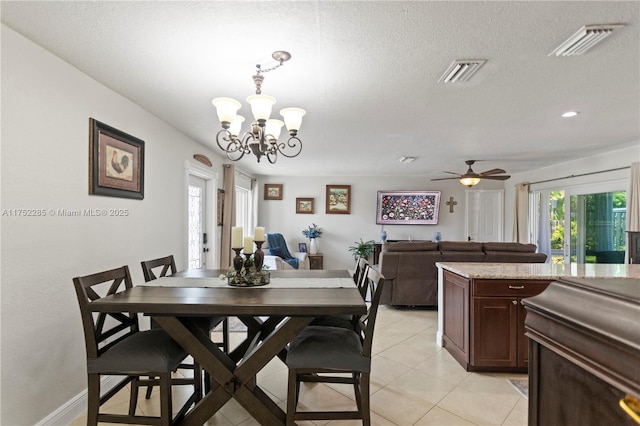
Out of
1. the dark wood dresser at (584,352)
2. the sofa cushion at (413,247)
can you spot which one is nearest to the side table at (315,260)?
the sofa cushion at (413,247)

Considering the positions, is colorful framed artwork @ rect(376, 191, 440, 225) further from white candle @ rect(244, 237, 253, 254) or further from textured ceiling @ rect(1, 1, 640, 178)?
white candle @ rect(244, 237, 253, 254)

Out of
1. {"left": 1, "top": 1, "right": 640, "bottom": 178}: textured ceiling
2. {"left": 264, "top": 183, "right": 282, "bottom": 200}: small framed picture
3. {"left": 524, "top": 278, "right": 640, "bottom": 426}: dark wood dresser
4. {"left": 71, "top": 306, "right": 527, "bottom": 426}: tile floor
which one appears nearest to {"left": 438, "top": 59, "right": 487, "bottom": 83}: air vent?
{"left": 1, "top": 1, "right": 640, "bottom": 178}: textured ceiling

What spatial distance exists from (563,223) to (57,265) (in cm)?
667

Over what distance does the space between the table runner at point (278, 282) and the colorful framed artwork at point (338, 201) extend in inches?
193

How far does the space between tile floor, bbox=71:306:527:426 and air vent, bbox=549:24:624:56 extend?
229 cm

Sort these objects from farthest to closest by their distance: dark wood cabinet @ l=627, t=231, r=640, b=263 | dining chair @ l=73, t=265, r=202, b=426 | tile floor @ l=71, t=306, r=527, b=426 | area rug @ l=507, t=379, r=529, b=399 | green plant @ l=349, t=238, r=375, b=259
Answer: green plant @ l=349, t=238, r=375, b=259, dark wood cabinet @ l=627, t=231, r=640, b=263, area rug @ l=507, t=379, r=529, b=399, tile floor @ l=71, t=306, r=527, b=426, dining chair @ l=73, t=265, r=202, b=426

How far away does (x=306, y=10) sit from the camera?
145cm

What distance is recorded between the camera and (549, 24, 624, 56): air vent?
1.57 m

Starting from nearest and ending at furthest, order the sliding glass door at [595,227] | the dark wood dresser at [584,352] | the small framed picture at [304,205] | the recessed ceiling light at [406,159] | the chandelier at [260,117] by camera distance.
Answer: the dark wood dresser at [584,352] < the chandelier at [260,117] < the sliding glass door at [595,227] < the recessed ceiling light at [406,159] < the small framed picture at [304,205]

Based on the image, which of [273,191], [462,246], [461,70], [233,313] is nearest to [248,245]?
[233,313]

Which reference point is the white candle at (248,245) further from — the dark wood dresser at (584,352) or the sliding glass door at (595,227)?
the sliding glass door at (595,227)

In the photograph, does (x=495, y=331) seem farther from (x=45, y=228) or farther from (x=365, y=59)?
(x=45, y=228)

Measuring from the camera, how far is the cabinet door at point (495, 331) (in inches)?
101

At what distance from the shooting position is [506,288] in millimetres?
2566
